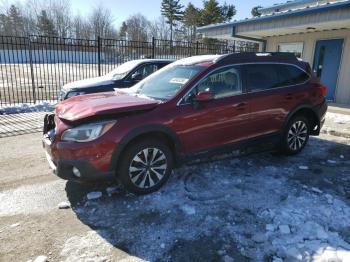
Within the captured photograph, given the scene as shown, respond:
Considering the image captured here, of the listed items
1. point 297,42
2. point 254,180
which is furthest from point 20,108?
point 297,42

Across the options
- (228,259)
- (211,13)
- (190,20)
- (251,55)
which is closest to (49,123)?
(228,259)

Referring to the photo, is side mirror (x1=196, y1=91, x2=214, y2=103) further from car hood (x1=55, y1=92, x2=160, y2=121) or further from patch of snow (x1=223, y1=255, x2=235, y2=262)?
patch of snow (x1=223, y1=255, x2=235, y2=262)

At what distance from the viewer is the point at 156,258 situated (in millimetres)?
2842

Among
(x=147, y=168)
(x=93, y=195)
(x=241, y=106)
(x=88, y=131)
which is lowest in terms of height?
(x=93, y=195)

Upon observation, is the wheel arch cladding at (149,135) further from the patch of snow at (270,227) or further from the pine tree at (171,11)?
the pine tree at (171,11)

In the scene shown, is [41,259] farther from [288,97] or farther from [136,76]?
[136,76]

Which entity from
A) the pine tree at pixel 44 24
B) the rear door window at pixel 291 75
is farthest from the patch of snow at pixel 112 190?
the pine tree at pixel 44 24

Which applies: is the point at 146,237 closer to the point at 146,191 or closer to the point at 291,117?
the point at 146,191

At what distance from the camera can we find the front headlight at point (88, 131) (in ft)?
11.6

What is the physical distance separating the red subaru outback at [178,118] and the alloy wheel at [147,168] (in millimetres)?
13

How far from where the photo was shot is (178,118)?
3.98m

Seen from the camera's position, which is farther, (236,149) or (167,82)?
(236,149)

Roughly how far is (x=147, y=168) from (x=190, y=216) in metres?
0.84

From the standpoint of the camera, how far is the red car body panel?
11.7 feet
